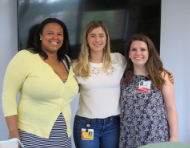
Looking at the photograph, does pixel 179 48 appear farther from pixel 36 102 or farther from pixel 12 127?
pixel 12 127

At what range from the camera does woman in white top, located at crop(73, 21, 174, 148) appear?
66.8 inches

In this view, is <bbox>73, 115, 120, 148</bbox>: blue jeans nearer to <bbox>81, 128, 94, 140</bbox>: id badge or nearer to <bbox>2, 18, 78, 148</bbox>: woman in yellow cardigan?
<bbox>81, 128, 94, 140</bbox>: id badge

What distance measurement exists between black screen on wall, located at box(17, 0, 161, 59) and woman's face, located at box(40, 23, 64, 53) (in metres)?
0.40

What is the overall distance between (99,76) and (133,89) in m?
0.33

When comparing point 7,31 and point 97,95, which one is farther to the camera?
point 7,31

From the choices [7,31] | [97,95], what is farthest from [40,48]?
[7,31]

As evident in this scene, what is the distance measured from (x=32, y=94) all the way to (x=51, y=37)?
1.76 feet

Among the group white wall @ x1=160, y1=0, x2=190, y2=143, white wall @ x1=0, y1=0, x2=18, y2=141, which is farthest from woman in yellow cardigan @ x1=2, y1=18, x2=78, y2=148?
white wall @ x1=160, y1=0, x2=190, y2=143

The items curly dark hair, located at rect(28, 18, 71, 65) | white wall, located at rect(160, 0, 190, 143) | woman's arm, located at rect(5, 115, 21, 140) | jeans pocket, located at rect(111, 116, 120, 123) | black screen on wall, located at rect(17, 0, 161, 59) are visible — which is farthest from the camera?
white wall, located at rect(160, 0, 190, 143)

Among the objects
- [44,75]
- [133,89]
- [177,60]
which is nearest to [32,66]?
[44,75]

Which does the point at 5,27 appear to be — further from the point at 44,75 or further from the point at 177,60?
the point at 177,60

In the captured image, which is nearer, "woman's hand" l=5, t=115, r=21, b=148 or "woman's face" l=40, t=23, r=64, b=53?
"woman's hand" l=5, t=115, r=21, b=148

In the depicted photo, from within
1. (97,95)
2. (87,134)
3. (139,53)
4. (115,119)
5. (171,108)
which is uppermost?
(139,53)

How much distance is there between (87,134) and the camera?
5.57 feet
